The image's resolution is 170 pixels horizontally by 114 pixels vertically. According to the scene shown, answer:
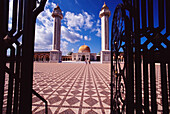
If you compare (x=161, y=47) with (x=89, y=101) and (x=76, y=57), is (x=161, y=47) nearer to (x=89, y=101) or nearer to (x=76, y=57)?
(x=89, y=101)

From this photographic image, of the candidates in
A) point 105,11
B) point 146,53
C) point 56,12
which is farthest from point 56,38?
point 146,53

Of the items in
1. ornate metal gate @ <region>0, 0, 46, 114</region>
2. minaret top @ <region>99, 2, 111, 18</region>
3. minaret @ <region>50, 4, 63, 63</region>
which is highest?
minaret top @ <region>99, 2, 111, 18</region>

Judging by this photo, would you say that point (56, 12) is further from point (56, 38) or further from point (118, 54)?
point (118, 54)

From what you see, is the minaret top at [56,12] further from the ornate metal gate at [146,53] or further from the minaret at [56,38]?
the ornate metal gate at [146,53]

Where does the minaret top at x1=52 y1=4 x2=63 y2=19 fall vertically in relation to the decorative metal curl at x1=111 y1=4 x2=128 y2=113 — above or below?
above

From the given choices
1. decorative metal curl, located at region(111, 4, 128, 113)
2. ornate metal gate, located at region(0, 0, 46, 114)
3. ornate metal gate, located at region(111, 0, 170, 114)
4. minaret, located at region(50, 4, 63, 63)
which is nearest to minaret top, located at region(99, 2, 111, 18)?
minaret, located at region(50, 4, 63, 63)

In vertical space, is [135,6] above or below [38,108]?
above

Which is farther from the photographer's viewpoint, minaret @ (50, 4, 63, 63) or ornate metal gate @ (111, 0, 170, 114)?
minaret @ (50, 4, 63, 63)

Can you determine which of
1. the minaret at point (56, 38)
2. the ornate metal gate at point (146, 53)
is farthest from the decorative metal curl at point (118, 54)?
the minaret at point (56, 38)

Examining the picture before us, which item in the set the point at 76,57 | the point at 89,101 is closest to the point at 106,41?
the point at 76,57

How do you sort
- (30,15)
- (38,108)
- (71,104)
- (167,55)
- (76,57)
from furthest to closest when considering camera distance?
(76,57)
(71,104)
(38,108)
(30,15)
(167,55)

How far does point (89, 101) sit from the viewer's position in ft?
6.10

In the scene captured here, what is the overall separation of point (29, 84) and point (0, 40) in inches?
19.7

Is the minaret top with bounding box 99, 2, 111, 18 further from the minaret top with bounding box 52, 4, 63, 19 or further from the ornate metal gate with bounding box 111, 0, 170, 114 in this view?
the ornate metal gate with bounding box 111, 0, 170, 114
